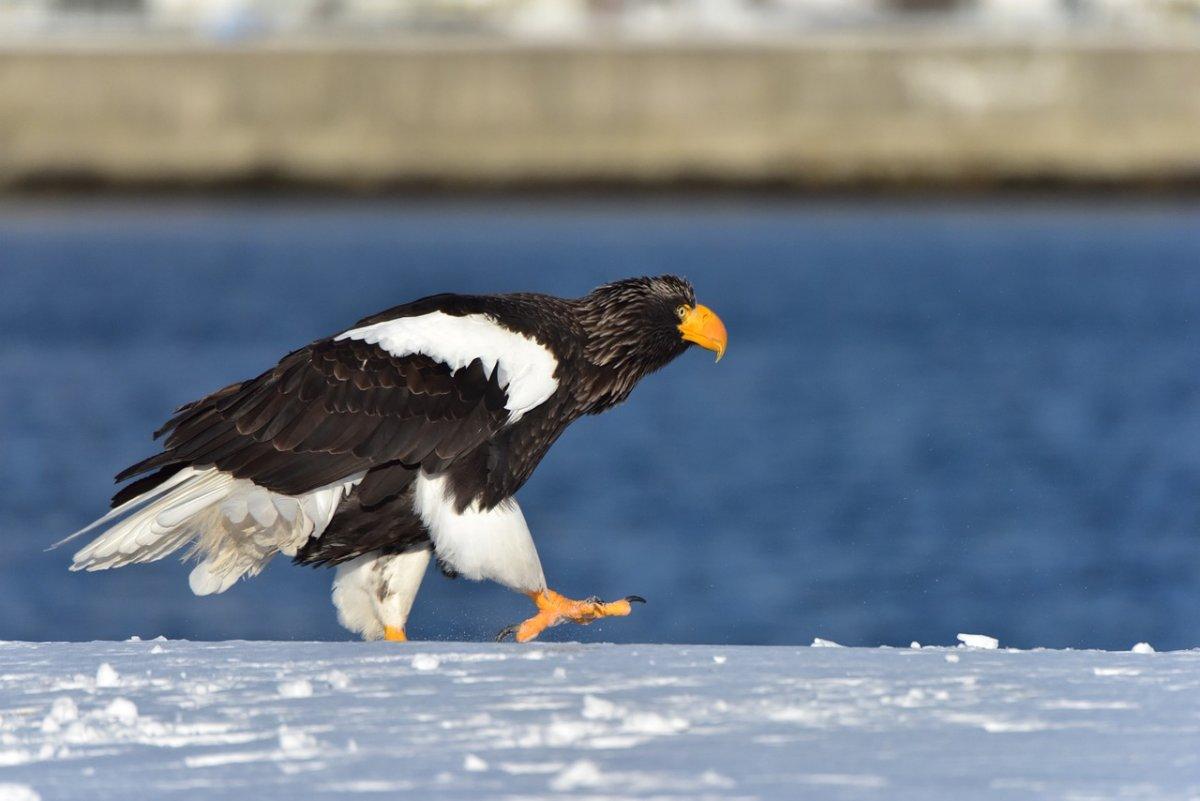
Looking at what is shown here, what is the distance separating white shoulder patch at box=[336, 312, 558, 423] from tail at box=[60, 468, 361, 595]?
492 mm

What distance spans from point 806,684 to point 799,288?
29.4m

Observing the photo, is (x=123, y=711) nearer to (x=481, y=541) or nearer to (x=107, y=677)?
(x=107, y=677)

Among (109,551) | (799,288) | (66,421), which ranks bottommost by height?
(109,551)

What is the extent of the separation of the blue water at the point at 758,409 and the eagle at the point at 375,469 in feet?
11.7

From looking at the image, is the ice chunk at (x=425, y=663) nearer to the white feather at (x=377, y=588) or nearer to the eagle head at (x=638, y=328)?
the white feather at (x=377, y=588)

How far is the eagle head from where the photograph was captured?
687 cm

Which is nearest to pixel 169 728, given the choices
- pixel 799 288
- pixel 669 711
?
pixel 669 711

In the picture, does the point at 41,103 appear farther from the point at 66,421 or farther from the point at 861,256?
the point at 861,256

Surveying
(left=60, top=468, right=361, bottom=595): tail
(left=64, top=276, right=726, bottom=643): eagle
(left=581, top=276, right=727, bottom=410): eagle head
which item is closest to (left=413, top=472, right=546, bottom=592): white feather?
(left=64, top=276, right=726, bottom=643): eagle

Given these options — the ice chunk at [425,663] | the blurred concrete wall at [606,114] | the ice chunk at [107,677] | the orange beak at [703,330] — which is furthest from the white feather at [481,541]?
the blurred concrete wall at [606,114]

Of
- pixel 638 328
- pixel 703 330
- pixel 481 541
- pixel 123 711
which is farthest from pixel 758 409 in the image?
pixel 123 711

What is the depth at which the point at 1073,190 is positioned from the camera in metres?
31.7

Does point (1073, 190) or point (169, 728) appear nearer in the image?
point (169, 728)

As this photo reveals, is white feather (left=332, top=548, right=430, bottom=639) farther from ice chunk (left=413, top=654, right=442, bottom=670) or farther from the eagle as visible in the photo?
ice chunk (left=413, top=654, right=442, bottom=670)
